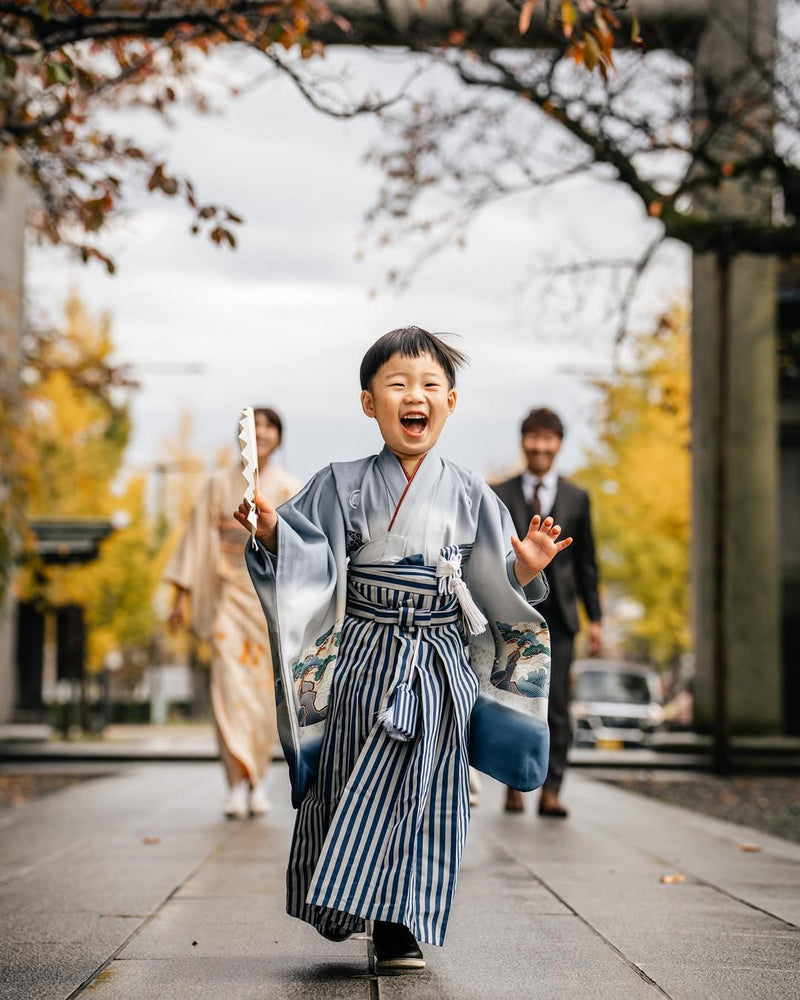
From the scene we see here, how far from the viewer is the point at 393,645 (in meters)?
4.41

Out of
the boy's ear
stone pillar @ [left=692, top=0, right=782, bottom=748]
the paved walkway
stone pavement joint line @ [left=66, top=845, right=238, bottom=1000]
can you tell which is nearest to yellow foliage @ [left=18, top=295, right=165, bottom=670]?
stone pillar @ [left=692, top=0, right=782, bottom=748]

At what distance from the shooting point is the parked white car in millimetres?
26984

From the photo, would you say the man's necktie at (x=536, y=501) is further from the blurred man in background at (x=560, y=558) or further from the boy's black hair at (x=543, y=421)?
the boy's black hair at (x=543, y=421)

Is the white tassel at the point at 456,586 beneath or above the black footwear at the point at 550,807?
above

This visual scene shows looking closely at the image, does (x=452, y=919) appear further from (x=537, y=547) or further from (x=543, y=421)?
(x=543, y=421)

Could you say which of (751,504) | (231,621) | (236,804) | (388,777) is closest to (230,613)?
(231,621)

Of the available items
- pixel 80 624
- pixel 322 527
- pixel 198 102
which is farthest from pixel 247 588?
pixel 80 624

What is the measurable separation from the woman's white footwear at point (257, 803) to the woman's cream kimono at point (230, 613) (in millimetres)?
130

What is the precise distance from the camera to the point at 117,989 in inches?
156

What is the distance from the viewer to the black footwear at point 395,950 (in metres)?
4.27

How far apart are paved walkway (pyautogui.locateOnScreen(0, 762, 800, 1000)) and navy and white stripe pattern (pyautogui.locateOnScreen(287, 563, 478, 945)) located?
223 mm

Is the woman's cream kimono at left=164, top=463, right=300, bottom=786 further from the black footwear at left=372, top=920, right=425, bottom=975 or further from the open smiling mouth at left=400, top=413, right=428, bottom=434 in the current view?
the black footwear at left=372, top=920, right=425, bottom=975

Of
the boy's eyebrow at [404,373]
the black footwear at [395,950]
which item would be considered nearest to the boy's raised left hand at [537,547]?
the boy's eyebrow at [404,373]

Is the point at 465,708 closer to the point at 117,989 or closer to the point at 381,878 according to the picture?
the point at 381,878
